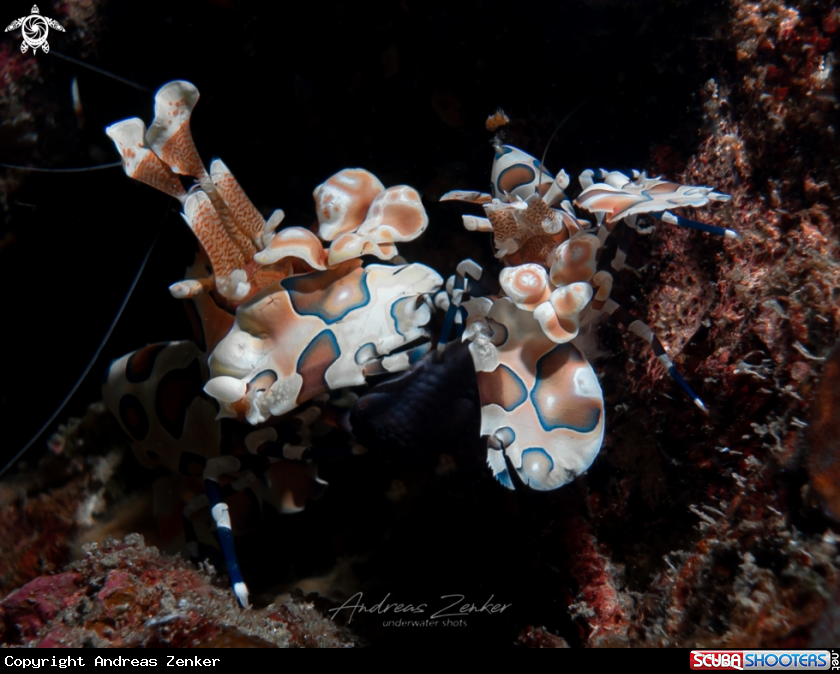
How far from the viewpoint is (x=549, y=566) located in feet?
6.70

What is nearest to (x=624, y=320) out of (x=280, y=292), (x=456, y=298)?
(x=456, y=298)

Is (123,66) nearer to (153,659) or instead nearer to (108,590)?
(108,590)

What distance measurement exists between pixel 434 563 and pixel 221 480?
112cm

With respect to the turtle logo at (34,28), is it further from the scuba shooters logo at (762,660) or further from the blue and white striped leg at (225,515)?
the scuba shooters logo at (762,660)

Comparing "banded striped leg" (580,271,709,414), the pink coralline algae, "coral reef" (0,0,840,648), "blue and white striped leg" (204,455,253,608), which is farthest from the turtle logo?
the pink coralline algae

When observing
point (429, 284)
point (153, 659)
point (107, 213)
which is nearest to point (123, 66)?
point (107, 213)

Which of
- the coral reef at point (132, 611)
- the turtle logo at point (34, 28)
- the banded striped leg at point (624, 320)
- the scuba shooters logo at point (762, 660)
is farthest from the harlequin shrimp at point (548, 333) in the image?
the turtle logo at point (34, 28)

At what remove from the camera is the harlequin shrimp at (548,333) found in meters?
1.59

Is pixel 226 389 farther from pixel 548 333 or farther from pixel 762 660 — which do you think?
pixel 762 660

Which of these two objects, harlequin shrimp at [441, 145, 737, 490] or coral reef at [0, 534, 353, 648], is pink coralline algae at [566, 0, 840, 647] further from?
coral reef at [0, 534, 353, 648]

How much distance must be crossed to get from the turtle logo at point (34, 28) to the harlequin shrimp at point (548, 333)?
102 inches

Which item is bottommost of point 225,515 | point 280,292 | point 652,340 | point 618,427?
point 618,427

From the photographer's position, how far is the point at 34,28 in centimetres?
259

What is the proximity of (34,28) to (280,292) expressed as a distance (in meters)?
2.13
